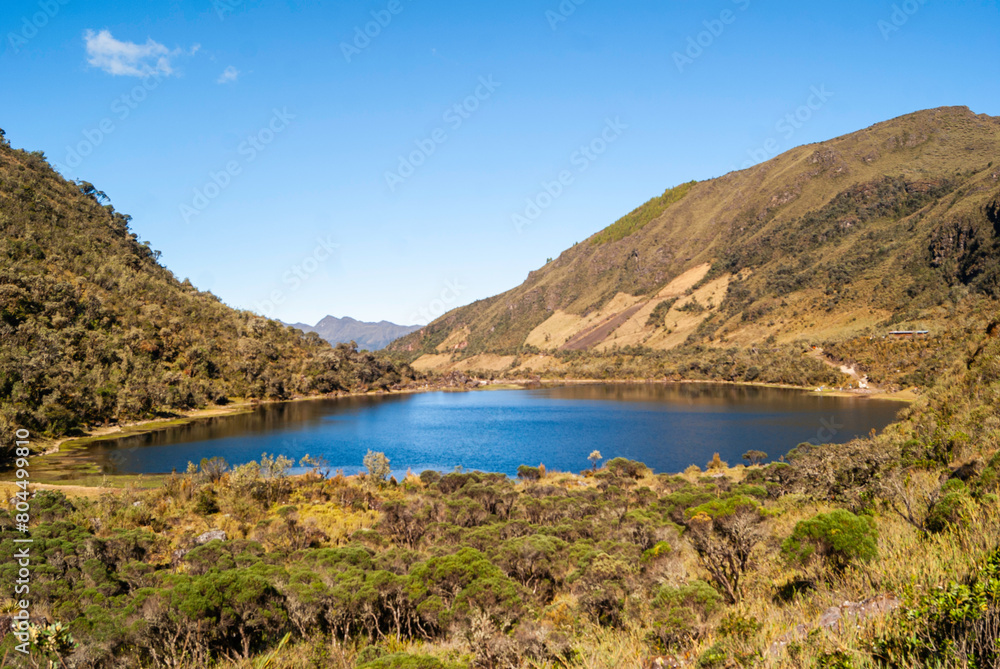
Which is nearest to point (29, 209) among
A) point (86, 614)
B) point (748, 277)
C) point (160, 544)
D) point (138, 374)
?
point (138, 374)

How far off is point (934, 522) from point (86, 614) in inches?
642

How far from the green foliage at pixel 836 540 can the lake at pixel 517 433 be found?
3455 cm

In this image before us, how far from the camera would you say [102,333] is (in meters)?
73.3

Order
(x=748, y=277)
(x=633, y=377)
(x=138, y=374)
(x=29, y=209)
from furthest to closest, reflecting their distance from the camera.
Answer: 1. (x=748, y=277)
2. (x=633, y=377)
3. (x=29, y=209)
4. (x=138, y=374)

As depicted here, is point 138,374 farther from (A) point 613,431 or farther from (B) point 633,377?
(B) point 633,377

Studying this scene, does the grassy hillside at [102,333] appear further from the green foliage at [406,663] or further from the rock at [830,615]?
the rock at [830,615]

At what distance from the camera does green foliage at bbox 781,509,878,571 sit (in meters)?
9.48

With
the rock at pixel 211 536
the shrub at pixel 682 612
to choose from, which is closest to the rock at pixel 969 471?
the shrub at pixel 682 612

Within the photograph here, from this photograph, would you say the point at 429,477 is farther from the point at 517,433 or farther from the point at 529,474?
the point at 517,433

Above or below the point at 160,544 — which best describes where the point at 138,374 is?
above

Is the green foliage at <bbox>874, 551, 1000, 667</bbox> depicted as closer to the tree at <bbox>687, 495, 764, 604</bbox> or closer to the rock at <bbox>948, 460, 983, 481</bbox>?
the tree at <bbox>687, 495, 764, 604</bbox>

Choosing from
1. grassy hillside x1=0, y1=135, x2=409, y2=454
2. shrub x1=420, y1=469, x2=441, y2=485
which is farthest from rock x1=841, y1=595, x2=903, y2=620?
grassy hillside x1=0, y1=135, x2=409, y2=454

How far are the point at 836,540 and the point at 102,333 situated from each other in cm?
8931

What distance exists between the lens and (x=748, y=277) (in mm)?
185250
